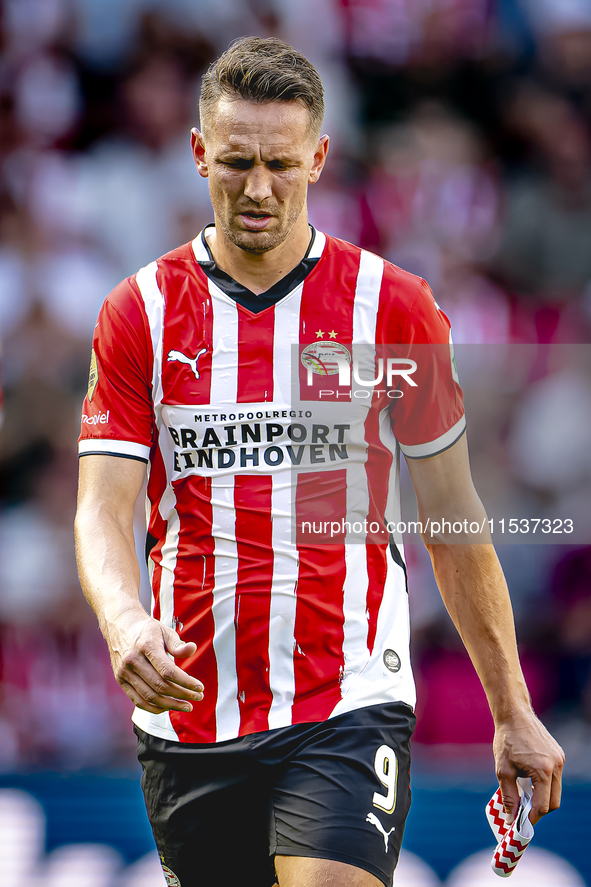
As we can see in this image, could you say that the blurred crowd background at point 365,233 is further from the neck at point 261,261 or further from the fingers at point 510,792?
the neck at point 261,261

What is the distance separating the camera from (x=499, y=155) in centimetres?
660

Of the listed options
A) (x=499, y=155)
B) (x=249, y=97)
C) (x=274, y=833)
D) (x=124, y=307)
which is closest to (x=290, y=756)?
(x=274, y=833)

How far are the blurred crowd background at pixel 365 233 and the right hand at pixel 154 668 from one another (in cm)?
306

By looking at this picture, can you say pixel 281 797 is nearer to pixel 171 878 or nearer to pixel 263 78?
pixel 171 878

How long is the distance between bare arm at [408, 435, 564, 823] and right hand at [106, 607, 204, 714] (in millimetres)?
876

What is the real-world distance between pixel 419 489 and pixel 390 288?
0.54 metres

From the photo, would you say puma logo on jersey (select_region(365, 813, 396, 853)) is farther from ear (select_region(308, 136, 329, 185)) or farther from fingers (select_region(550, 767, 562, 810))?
ear (select_region(308, 136, 329, 185))

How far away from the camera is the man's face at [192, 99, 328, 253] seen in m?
2.61

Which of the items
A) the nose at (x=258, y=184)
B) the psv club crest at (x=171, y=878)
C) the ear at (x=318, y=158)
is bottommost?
the psv club crest at (x=171, y=878)

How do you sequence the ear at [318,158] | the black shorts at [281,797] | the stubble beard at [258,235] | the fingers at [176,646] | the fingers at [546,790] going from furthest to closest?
the ear at [318,158]
the stubble beard at [258,235]
the fingers at [546,790]
the black shorts at [281,797]
the fingers at [176,646]

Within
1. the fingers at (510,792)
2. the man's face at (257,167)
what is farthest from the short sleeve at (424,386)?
the fingers at (510,792)

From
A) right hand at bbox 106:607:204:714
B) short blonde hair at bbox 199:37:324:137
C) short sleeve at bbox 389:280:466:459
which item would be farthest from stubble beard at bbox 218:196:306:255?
right hand at bbox 106:607:204:714

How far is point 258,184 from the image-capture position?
2588 millimetres

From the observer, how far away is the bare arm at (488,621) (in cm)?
261
